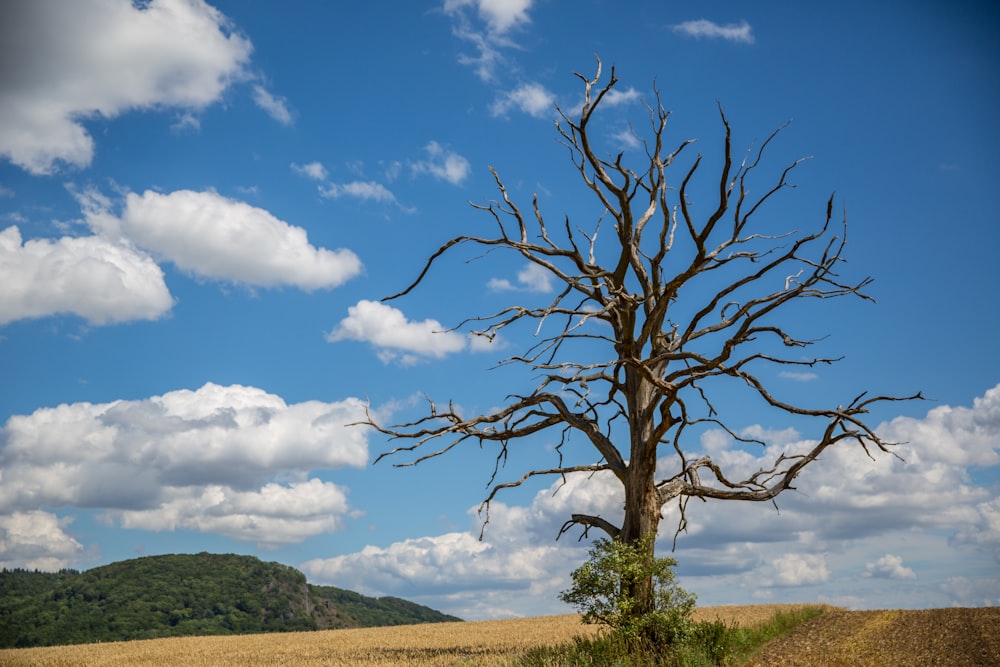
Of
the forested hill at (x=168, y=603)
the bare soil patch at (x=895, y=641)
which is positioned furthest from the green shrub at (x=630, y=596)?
the forested hill at (x=168, y=603)

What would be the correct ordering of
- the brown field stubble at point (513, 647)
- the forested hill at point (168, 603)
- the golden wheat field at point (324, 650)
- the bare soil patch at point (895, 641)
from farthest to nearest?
the forested hill at point (168, 603), the golden wheat field at point (324, 650), the brown field stubble at point (513, 647), the bare soil patch at point (895, 641)

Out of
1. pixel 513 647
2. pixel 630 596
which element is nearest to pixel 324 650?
pixel 513 647

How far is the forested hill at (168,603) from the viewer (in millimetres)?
52500

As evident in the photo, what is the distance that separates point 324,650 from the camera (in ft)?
87.7

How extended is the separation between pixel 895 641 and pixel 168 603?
2144 inches

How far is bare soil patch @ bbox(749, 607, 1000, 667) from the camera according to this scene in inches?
658

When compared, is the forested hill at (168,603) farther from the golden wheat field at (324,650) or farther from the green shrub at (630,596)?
the green shrub at (630,596)

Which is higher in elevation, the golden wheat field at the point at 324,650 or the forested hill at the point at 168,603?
the forested hill at the point at 168,603

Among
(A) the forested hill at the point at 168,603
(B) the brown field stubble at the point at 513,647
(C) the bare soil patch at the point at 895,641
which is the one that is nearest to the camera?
(C) the bare soil patch at the point at 895,641

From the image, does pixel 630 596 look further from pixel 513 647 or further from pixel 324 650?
pixel 324 650

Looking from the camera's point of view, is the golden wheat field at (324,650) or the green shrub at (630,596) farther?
the golden wheat field at (324,650)

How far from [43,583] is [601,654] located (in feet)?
222

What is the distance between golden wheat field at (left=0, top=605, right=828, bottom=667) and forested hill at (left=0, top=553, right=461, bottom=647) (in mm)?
18184

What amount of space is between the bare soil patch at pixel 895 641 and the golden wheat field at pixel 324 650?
2590 millimetres
